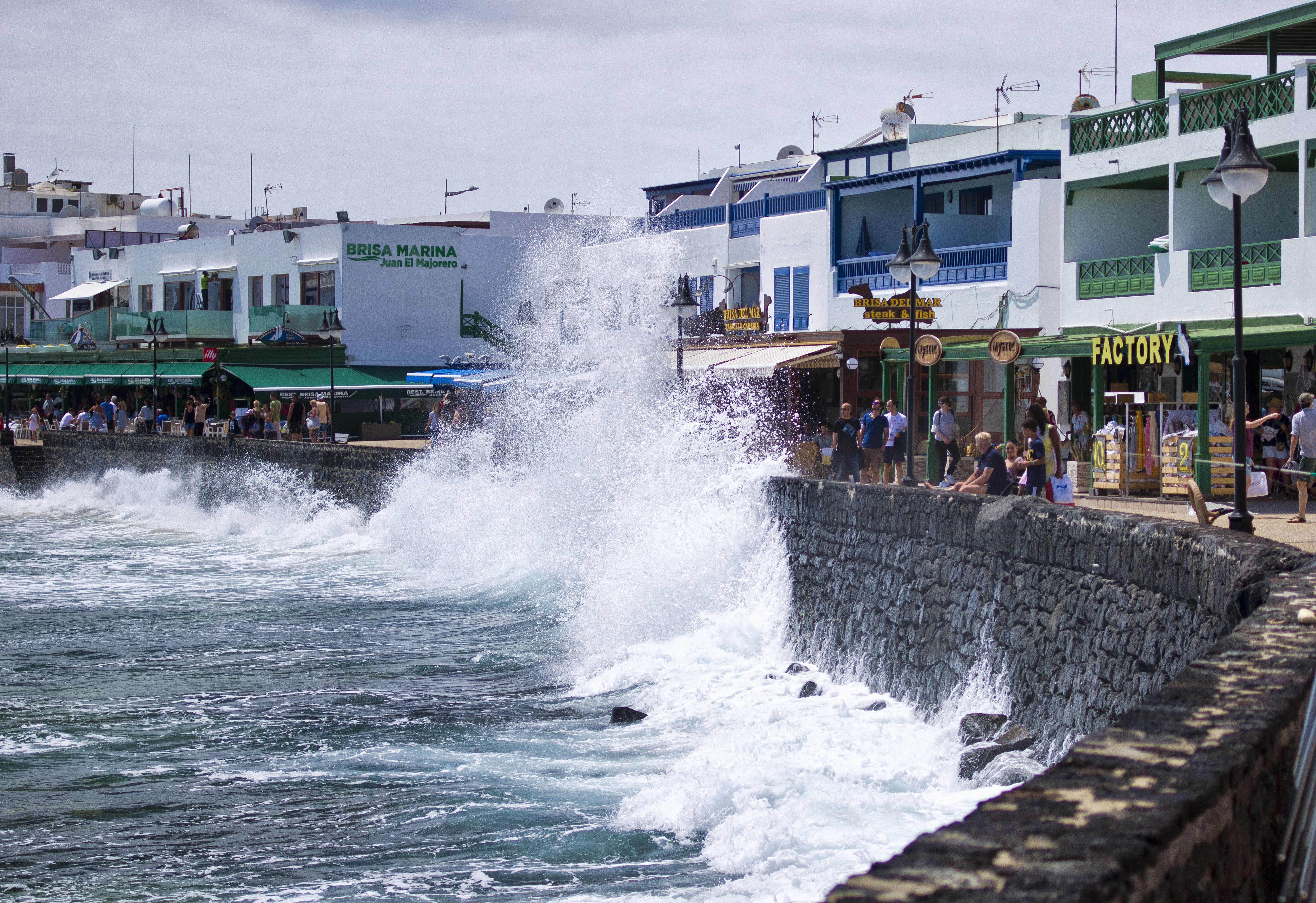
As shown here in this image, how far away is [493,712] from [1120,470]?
11434 mm

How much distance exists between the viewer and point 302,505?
108 feet

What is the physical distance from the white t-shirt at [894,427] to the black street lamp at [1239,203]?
10588 millimetres

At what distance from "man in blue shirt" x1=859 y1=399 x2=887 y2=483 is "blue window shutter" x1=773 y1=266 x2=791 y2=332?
37.9ft

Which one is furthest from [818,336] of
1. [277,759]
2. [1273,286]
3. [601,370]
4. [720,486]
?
[277,759]

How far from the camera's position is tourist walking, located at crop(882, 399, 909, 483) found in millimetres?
20734

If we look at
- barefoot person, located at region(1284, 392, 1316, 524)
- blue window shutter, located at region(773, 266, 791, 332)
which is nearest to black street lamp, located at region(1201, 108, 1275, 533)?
barefoot person, located at region(1284, 392, 1316, 524)

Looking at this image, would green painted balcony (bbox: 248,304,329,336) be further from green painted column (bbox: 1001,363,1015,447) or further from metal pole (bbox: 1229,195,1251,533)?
metal pole (bbox: 1229,195,1251,533)

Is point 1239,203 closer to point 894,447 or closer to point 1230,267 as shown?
point 894,447

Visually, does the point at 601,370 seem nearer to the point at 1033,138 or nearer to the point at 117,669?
the point at 1033,138

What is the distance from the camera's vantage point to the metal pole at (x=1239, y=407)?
9.70 m

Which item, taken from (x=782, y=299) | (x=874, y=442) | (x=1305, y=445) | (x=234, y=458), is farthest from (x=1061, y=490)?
(x=234, y=458)

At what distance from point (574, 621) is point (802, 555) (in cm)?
446

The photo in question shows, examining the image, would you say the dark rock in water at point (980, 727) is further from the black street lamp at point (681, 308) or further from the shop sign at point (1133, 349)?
the black street lamp at point (681, 308)

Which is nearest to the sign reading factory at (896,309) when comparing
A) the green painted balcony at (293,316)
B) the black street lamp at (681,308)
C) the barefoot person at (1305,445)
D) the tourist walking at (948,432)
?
the black street lamp at (681,308)
